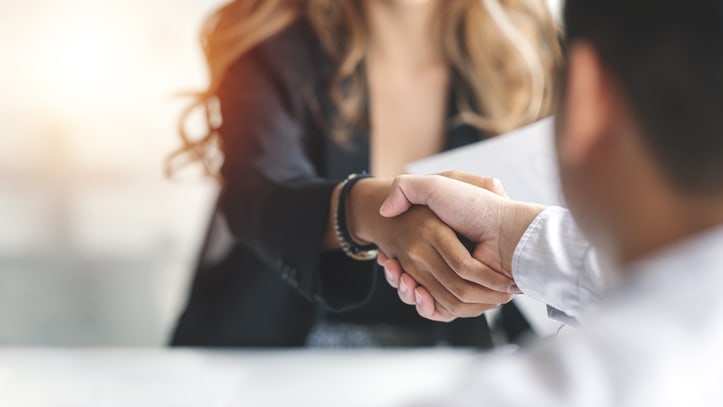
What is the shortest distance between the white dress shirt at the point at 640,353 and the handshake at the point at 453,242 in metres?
0.19

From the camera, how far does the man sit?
→ 0.91 ft

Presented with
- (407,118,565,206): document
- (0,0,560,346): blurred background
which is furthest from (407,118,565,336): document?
(0,0,560,346): blurred background

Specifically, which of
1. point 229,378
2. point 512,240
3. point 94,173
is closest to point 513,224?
point 512,240

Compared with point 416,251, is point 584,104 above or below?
above

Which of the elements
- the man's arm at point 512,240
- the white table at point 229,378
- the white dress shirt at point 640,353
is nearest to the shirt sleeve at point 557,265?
the man's arm at point 512,240

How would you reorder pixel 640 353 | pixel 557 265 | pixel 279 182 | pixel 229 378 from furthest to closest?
pixel 229 378 → pixel 279 182 → pixel 557 265 → pixel 640 353

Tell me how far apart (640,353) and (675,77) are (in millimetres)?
108

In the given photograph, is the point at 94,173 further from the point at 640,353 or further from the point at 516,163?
the point at 640,353

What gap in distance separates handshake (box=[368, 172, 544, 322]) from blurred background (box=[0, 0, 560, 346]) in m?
0.31

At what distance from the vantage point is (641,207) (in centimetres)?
31

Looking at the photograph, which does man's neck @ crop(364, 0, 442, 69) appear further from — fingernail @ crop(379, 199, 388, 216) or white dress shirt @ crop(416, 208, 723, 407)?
white dress shirt @ crop(416, 208, 723, 407)

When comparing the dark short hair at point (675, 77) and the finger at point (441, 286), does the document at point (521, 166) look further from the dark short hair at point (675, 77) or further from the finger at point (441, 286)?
the dark short hair at point (675, 77)

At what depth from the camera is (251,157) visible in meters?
0.69

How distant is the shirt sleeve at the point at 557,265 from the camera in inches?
16.9
